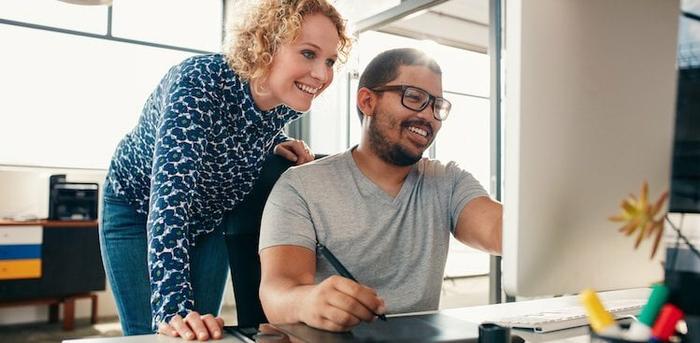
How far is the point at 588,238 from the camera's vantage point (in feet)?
1.81

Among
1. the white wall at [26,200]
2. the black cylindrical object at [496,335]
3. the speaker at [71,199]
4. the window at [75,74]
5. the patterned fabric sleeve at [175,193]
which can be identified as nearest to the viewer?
the black cylindrical object at [496,335]

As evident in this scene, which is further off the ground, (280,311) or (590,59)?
(590,59)

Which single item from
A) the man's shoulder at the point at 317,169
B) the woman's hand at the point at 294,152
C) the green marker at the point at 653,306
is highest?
the woman's hand at the point at 294,152

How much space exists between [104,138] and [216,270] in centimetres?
344

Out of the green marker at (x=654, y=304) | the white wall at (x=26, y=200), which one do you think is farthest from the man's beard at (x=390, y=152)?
the white wall at (x=26, y=200)

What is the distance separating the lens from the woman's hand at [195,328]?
75 cm

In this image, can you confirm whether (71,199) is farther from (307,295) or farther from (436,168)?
(307,295)

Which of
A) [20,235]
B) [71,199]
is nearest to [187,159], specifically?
[20,235]

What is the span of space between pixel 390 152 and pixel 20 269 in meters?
3.24

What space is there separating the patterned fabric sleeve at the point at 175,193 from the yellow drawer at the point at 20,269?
3.02m

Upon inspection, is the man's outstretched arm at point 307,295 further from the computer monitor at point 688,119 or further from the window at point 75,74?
the window at point 75,74

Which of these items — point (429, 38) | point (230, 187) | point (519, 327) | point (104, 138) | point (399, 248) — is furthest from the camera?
point (429, 38)

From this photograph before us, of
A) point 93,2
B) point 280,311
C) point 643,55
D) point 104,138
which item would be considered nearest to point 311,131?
point 104,138

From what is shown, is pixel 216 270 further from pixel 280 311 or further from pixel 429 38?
pixel 429 38
